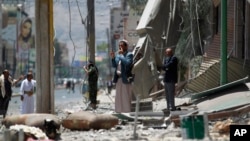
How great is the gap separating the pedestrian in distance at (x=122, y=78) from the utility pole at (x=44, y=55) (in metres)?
1.34

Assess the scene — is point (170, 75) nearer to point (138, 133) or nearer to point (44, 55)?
point (44, 55)

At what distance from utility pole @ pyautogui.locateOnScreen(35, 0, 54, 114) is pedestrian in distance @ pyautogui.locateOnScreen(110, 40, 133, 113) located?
1.34m

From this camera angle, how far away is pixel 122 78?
17.7 metres

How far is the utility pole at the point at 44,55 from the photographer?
17.5m

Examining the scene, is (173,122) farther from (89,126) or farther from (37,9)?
(37,9)

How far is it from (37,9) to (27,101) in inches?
173

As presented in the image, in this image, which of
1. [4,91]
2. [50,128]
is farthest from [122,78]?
[4,91]

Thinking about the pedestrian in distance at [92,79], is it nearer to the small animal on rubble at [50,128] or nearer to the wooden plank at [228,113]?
the wooden plank at [228,113]

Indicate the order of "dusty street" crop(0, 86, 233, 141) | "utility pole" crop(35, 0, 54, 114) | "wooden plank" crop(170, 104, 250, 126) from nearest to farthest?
"dusty street" crop(0, 86, 233, 141)
"wooden plank" crop(170, 104, 250, 126)
"utility pole" crop(35, 0, 54, 114)

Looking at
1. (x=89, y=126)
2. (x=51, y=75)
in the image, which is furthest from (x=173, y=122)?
(x=51, y=75)

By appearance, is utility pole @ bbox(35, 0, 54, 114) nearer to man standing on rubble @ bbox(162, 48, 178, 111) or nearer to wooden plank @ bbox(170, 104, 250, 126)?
man standing on rubble @ bbox(162, 48, 178, 111)

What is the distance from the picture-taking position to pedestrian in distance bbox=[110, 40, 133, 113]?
57.5 ft

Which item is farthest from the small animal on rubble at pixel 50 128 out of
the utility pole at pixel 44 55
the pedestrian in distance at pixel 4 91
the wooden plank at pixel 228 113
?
the pedestrian in distance at pixel 4 91

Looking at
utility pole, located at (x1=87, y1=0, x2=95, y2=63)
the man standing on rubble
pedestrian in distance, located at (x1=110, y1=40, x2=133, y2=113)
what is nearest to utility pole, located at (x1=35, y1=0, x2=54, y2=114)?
pedestrian in distance, located at (x1=110, y1=40, x2=133, y2=113)
